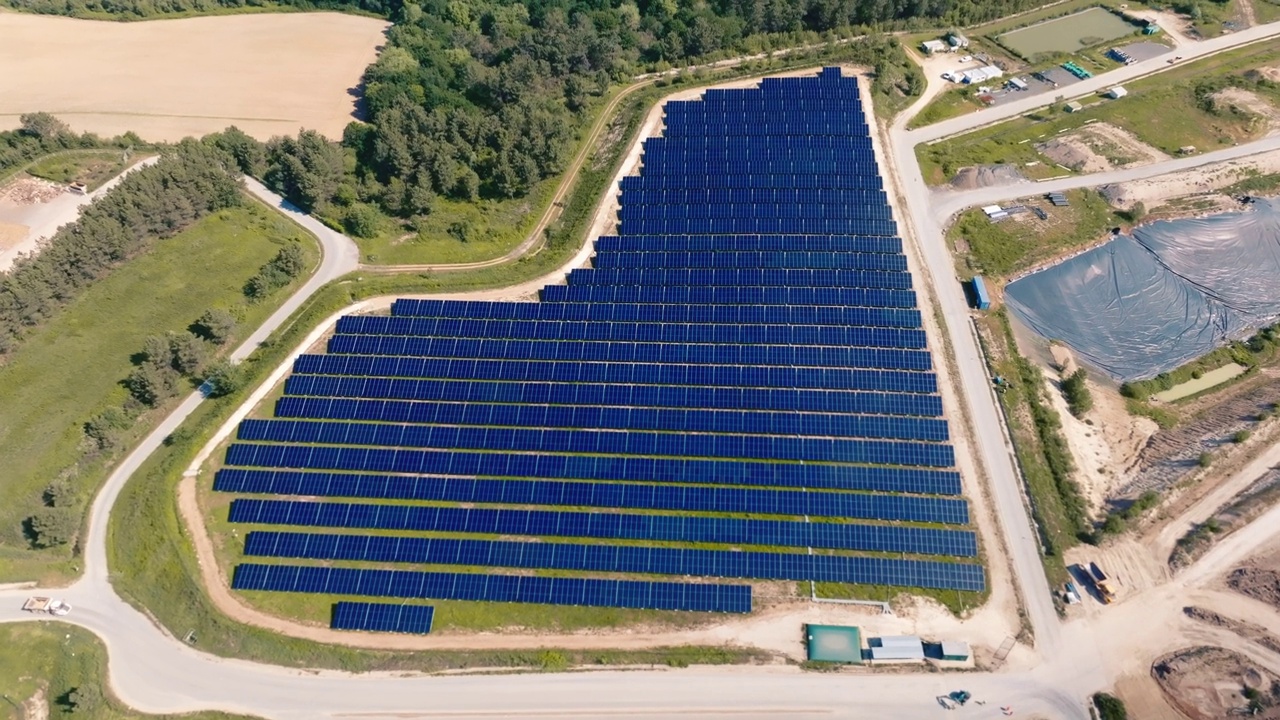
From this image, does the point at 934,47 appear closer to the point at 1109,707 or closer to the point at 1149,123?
the point at 1149,123

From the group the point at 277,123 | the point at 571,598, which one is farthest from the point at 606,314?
the point at 277,123

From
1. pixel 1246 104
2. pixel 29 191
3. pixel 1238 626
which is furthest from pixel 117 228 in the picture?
pixel 1246 104

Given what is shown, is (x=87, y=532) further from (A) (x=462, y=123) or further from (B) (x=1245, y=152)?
(B) (x=1245, y=152)

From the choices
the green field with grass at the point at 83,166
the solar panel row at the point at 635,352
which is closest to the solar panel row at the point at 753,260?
the solar panel row at the point at 635,352

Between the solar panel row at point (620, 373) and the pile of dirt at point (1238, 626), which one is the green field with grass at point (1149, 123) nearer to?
the solar panel row at point (620, 373)

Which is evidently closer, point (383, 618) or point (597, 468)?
point (383, 618)

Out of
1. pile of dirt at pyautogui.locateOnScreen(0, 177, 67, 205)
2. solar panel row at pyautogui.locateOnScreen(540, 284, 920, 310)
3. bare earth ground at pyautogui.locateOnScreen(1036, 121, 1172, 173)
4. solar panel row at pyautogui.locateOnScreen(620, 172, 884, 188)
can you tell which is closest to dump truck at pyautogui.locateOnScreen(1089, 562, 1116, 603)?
solar panel row at pyautogui.locateOnScreen(540, 284, 920, 310)

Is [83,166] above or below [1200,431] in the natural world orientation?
above
